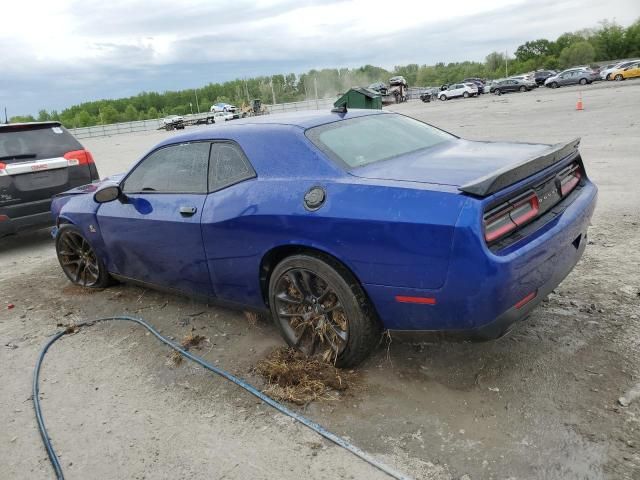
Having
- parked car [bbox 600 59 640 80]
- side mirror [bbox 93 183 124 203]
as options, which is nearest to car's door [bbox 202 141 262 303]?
side mirror [bbox 93 183 124 203]

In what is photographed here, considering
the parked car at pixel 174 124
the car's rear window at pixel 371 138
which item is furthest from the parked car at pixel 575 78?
the car's rear window at pixel 371 138

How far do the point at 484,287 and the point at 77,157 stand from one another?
21.7 feet

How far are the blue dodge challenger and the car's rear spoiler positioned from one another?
11mm

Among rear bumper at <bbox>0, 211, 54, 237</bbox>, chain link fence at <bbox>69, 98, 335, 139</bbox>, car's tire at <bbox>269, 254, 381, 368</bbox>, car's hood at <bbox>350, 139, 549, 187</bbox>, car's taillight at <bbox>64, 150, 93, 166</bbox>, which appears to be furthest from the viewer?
chain link fence at <bbox>69, 98, 335, 139</bbox>

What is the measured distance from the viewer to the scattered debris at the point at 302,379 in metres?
3.18

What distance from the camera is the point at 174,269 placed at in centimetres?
421

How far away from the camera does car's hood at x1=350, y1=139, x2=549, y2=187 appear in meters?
2.93

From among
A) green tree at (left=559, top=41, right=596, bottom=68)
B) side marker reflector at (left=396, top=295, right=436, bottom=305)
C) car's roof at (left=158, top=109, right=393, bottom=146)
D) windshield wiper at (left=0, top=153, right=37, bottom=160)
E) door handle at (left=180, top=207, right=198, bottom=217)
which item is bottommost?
side marker reflector at (left=396, top=295, right=436, bottom=305)

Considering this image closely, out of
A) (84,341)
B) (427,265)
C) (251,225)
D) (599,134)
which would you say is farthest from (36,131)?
(599,134)

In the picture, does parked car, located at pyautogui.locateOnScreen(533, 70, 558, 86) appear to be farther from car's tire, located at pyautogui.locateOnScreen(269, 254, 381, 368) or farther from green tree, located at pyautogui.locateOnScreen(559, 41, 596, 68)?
car's tire, located at pyautogui.locateOnScreen(269, 254, 381, 368)

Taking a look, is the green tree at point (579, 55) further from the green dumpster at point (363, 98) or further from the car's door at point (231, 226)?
the car's door at point (231, 226)

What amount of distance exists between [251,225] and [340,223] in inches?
28.8

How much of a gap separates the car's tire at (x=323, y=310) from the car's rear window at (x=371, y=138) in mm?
671

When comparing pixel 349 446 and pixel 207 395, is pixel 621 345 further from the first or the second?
pixel 207 395
